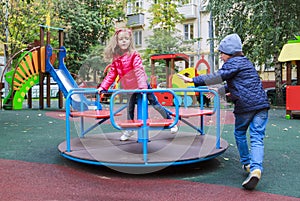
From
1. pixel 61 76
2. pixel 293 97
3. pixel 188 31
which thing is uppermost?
pixel 188 31

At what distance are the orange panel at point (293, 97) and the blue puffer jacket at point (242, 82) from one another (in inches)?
254

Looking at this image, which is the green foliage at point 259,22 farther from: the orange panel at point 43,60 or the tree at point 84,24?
the tree at point 84,24

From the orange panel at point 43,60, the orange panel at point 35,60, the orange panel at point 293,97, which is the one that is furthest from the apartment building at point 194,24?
the orange panel at point 293,97

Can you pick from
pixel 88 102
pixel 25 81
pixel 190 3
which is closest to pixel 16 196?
pixel 88 102

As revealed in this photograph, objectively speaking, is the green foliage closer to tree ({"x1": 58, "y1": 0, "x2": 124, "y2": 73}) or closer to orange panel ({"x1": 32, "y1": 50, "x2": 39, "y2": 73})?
orange panel ({"x1": 32, "y1": 50, "x2": 39, "y2": 73})

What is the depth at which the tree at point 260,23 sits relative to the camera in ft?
41.5

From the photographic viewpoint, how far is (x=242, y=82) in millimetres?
3207

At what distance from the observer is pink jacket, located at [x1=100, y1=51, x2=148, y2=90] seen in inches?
160

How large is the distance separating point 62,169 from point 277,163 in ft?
8.09

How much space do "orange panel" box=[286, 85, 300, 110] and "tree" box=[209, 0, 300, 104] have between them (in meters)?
3.89

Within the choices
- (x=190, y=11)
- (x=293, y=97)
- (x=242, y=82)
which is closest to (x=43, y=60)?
(x=293, y=97)

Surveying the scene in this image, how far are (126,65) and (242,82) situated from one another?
5.03 feet

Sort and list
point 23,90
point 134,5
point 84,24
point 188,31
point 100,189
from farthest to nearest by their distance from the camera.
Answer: point 188,31
point 134,5
point 84,24
point 23,90
point 100,189

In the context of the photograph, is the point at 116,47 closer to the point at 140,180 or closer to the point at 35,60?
the point at 140,180
